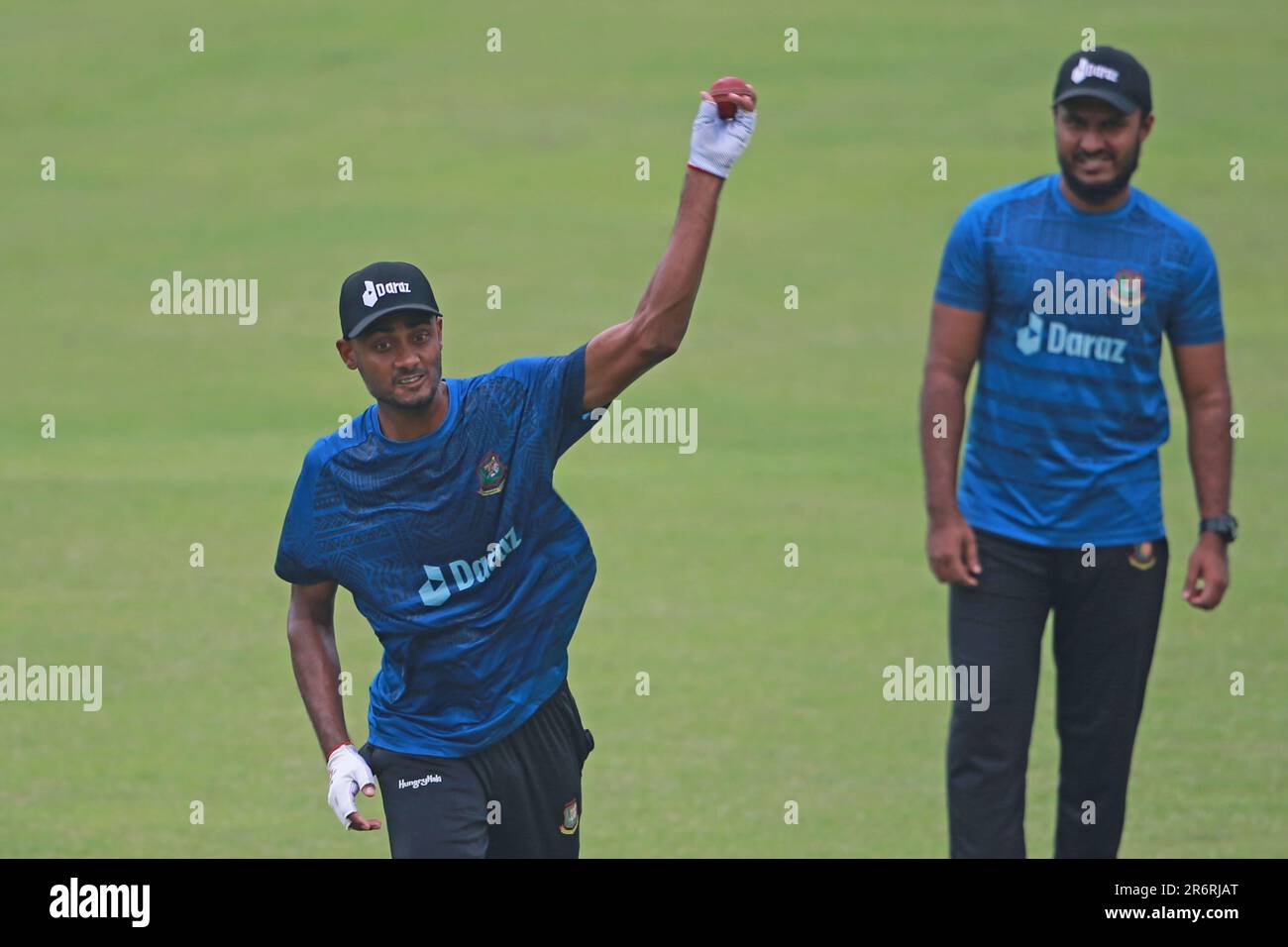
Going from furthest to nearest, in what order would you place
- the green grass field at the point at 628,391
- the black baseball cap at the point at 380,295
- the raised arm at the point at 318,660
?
the green grass field at the point at 628,391
the raised arm at the point at 318,660
the black baseball cap at the point at 380,295

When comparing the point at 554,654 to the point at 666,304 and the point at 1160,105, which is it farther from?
the point at 1160,105

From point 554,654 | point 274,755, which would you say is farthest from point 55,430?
point 554,654

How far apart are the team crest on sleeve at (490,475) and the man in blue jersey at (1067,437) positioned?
157 cm

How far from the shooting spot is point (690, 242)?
5.68 metres

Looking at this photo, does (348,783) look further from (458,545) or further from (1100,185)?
(1100,185)

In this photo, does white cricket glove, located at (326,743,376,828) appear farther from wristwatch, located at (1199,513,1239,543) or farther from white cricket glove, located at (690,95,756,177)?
wristwatch, located at (1199,513,1239,543)

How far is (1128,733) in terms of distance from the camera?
6.90 metres

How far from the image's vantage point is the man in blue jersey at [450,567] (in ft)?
19.4

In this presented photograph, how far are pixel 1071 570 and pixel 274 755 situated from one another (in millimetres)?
4562

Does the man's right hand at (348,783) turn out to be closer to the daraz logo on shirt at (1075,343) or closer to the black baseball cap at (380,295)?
the black baseball cap at (380,295)

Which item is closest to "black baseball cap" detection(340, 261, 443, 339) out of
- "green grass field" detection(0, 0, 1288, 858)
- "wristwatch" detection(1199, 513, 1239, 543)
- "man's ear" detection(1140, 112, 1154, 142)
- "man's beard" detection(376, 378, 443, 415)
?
"man's beard" detection(376, 378, 443, 415)

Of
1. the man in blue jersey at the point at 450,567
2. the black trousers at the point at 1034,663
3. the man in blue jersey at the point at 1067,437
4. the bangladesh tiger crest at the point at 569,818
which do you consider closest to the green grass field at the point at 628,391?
the black trousers at the point at 1034,663

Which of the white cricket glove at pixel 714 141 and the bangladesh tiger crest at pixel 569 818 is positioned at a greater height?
the white cricket glove at pixel 714 141

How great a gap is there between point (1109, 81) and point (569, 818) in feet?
9.55
